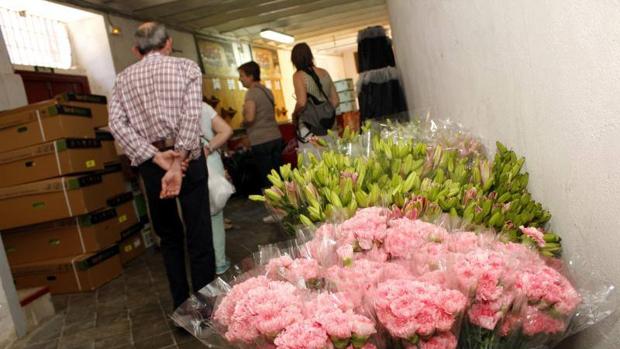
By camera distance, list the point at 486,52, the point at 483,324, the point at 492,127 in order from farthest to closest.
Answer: the point at 492,127 → the point at 486,52 → the point at 483,324

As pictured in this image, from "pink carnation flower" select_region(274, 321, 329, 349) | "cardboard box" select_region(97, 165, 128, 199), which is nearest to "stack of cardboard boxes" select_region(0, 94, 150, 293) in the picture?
"cardboard box" select_region(97, 165, 128, 199)

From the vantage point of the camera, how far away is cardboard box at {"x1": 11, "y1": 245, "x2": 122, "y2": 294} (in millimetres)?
3990

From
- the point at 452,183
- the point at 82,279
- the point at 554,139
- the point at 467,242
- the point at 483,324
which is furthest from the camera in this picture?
the point at 82,279

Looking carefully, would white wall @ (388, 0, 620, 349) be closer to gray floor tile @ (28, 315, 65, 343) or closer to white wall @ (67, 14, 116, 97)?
gray floor tile @ (28, 315, 65, 343)

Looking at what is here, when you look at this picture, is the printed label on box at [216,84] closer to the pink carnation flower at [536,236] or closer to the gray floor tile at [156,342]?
the gray floor tile at [156,342]

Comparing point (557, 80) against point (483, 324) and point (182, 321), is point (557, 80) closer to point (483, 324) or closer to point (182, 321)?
point (483, 324)

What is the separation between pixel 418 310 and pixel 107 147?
4.59 meters

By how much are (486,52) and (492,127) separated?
31 cm

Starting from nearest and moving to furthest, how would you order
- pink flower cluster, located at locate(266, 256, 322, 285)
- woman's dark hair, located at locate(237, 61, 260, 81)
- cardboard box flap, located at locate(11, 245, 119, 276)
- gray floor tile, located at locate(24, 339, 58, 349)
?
pink flower cluster, located at locate(266, 256, 322, 285) < gray floor tile, located at locate(24, 339, 58, 349) < cardboard box flap, located at locate(11, 245, 119, 276) < woman's dark hair, located at locate(237, 61, 260, 81)

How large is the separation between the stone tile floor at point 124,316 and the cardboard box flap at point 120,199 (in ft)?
2.13

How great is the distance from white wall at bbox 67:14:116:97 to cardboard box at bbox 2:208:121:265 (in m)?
2.67

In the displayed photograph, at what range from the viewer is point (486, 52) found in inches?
63.0

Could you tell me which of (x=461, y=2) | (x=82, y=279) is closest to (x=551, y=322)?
(x=461, y=2)

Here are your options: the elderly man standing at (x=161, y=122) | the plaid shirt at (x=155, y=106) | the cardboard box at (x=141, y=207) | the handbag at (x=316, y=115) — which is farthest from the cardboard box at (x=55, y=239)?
the handbag at (x=316, y=115)
